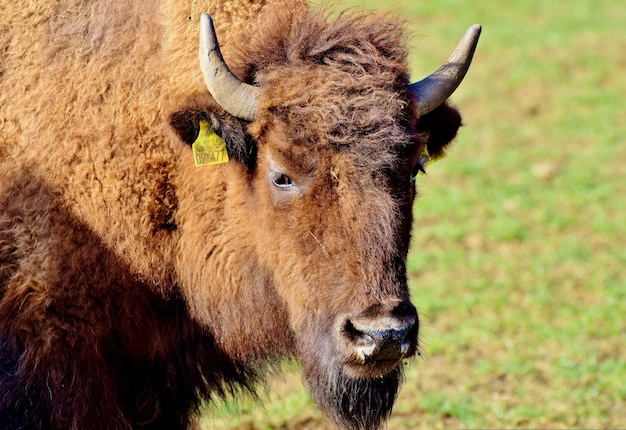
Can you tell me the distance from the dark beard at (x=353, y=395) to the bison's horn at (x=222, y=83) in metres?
1.35

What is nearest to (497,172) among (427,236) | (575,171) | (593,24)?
(575,171)

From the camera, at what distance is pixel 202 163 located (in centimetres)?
460

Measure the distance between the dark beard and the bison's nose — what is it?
305 mm

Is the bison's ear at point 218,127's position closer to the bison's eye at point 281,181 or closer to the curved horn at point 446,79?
the bison's eye at point 281,181

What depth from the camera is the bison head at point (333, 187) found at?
433 cm

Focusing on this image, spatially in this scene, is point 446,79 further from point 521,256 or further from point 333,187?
point 521,256

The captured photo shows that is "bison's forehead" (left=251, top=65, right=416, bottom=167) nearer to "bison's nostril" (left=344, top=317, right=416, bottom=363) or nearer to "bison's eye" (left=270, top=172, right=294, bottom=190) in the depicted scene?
"bison's eye" (left=270, top=172, right=294, bottom=190)

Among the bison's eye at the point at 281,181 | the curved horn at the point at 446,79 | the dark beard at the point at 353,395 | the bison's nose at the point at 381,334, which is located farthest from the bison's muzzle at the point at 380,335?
the curved horn at the point at 446,79

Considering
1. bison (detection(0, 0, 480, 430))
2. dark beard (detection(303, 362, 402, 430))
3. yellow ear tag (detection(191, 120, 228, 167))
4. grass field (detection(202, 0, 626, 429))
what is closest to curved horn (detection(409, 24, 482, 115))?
bison (detection(0, 0, 480, 430))

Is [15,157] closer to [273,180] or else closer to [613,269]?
[273,180]

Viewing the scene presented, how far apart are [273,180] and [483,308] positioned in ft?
15.1

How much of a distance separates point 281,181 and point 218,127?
1.37 ft

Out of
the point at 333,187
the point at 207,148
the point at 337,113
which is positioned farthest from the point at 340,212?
the point at 207,148

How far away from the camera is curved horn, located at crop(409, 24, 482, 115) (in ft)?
16.0
